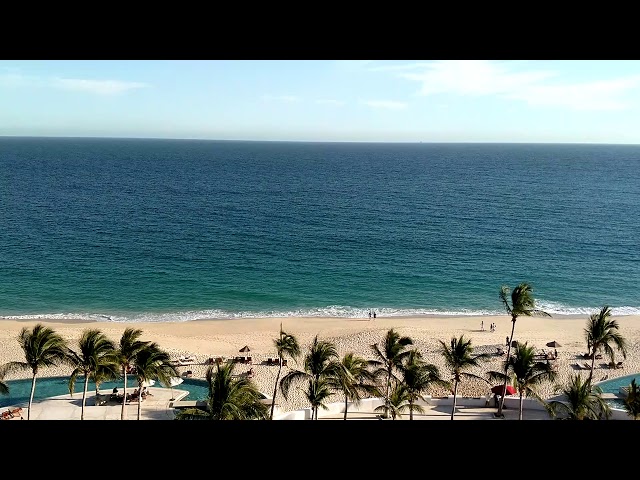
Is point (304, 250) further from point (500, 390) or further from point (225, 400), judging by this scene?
point (225, 400)

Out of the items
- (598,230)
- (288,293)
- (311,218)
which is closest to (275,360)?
(288,293)

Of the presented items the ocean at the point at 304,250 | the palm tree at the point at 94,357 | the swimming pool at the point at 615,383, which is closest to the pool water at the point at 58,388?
the palm tree at the point at 94,357

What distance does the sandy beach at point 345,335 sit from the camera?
27.9m

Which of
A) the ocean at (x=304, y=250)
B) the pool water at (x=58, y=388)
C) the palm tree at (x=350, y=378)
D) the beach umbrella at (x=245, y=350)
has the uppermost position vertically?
the ocean at (x=304, y=250)

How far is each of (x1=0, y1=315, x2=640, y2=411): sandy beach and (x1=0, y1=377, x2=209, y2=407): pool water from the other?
0.90 m

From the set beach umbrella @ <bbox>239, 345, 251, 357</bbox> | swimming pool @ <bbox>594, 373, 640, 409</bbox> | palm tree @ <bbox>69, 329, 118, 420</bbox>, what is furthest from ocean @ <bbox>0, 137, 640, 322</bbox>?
palm tree @ <bbox>69, 329, 118, 420</bbox>

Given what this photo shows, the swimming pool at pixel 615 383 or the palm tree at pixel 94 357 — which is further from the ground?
the palm tree at pixel 94 357

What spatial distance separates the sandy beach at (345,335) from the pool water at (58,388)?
0.90 m

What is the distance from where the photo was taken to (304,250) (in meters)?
51.3

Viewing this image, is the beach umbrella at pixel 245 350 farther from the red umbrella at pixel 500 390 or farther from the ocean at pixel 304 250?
the red umbrella at pixel 500 390
